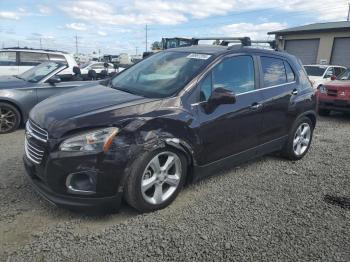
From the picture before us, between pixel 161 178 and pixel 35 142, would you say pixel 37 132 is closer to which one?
pixel 35 142

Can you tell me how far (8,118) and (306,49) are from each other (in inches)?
959

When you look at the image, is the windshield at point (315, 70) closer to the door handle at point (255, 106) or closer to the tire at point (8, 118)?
the door handle at point (255, 106)

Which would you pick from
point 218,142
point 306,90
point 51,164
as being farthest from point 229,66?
point 51,164

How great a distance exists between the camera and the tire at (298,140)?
4.97 meters

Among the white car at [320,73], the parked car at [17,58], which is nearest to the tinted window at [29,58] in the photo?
the parked car at [17,58]

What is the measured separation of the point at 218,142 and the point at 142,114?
105cm

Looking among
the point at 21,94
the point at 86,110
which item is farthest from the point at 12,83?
the point at 86,110

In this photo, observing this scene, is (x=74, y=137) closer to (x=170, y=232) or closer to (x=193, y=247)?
(x=170, y=232)

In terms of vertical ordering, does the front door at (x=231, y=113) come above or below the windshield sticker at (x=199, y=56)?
below

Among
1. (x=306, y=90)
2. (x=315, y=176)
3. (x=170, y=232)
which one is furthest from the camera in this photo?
(x=306, y=90)

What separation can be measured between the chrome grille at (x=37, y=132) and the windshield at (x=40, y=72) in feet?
12.5

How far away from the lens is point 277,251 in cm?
283

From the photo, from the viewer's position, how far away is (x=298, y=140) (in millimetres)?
5234

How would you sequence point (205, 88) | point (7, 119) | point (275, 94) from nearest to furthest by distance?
point (205, 88) < point (275, 94) < point (7, 119)
